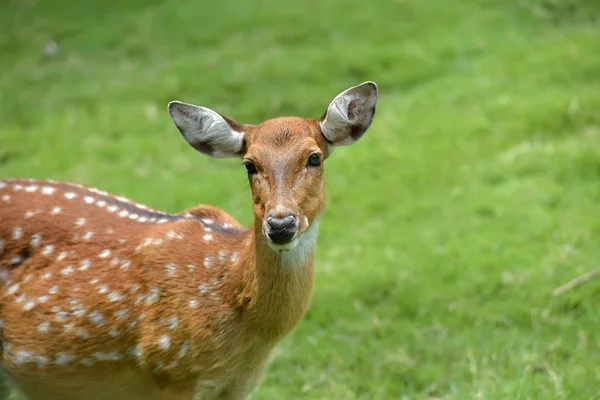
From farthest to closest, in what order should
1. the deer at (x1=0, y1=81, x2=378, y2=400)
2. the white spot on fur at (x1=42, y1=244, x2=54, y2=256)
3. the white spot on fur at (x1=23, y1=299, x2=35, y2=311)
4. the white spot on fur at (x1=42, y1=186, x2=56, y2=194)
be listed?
the white spot on fur at (x1=42, y1=186, x2=56, y2=194) < the white spot on fur at (x1=42, y1=244, x2=54, y2=256) < the white spot on fur at (x1=23, y1=299, x2=35, y2=311) < the deer at (x1=0, y1=81, x2=378, y2=400)

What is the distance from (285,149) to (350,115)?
0.44 meters

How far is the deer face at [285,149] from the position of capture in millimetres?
4527

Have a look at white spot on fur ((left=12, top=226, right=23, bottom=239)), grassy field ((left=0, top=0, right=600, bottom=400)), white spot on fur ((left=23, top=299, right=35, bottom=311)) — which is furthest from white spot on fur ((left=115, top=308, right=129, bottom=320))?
grassy field ((left=0, top=0, right=600, bottom=400))

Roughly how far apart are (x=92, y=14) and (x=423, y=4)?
3937 mm

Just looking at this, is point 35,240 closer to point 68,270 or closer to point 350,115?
point 68,270

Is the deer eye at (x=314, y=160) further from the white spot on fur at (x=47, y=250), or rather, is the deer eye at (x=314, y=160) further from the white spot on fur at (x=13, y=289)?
the white spot on fur at (x=13, y=289)

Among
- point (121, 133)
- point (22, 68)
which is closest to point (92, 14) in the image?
point (22, 68)

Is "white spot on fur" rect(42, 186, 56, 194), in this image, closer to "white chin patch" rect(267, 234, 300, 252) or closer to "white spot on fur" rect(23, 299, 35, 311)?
"white spot on fur" rect(23, 299, 35, 311)

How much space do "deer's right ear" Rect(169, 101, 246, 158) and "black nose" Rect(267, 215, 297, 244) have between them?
2.38 ft

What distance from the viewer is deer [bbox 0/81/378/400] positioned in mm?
4820

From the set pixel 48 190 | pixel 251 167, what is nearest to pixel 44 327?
pixel 48 190

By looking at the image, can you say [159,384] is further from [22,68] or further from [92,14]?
[92,14]

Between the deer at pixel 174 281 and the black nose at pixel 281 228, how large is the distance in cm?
9

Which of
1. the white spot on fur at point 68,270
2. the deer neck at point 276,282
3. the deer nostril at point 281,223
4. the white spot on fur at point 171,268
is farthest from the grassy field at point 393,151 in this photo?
the deer nostril at point 281,223
